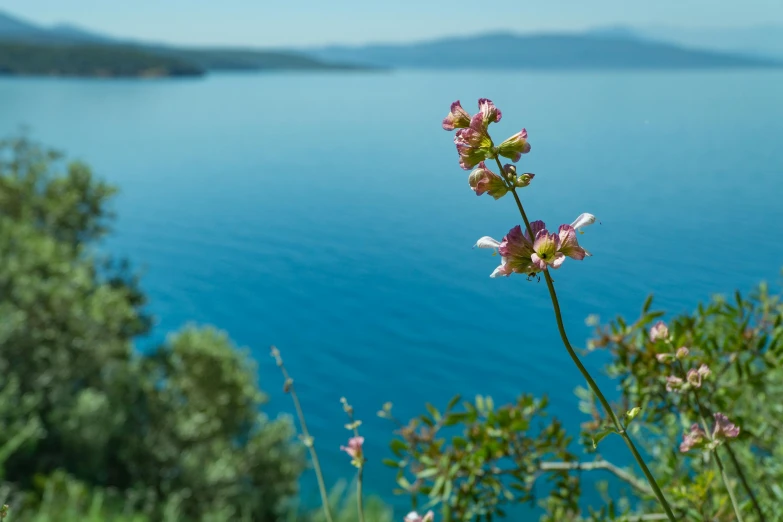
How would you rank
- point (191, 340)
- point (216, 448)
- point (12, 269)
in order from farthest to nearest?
1. point (191, 340)
2. point (216, 448)
3. point (12, 269)

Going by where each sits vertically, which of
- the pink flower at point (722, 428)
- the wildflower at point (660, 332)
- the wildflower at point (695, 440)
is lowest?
the wildflower at point (695, 440)

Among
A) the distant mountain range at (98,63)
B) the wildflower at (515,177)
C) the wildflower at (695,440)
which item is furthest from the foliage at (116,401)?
the distant mountain range at (98,63)

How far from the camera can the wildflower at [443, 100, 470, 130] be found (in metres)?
0.71

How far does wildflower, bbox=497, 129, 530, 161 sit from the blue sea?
1364 millimetres

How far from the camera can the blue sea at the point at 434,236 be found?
2.63m

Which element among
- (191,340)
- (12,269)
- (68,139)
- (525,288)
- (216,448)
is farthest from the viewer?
(68,139)

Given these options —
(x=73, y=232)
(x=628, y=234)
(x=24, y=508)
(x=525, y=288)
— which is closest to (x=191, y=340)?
(x=73, y=232)

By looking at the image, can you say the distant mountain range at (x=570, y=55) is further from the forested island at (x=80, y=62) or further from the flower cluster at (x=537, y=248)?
the forested island at (x=80, y=62)

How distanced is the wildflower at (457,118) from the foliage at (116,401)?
17.8ft

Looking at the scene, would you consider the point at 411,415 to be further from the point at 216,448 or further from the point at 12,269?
the point at 12,269

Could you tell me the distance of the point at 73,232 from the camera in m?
10.1

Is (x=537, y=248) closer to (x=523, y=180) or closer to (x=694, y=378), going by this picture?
(x=523, y=180)

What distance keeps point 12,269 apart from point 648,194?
6357mm

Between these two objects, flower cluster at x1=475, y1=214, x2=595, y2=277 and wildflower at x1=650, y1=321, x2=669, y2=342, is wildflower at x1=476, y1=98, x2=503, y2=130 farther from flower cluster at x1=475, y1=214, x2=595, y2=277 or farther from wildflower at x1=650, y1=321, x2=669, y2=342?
wildflower at x1=650, y1=321, x2=669, y2=342
